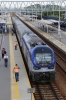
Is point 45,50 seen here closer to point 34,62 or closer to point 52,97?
point 34,62

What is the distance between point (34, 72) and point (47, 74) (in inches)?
31.1

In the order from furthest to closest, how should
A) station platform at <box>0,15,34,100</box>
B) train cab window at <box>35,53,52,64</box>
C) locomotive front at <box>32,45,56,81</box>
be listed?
train cab window at <box>35,53,52,64</box>
locomotive front at <box>32,45,56,81</box>
station platform at <box>0,15,34,100</box>

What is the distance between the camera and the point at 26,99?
1305cm

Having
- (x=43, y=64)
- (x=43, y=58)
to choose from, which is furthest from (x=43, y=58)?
(x=43, y=64)

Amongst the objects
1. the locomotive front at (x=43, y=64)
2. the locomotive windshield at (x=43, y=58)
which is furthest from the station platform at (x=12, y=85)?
the locomotive windshield at (x=43, y=58)

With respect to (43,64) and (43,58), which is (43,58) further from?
(43,64)

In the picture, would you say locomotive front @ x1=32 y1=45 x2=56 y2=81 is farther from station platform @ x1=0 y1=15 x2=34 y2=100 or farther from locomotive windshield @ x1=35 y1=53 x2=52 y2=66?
station platform @ x1=0 y1=15 x2=34 y2=100

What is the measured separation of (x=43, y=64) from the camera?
15828 mm

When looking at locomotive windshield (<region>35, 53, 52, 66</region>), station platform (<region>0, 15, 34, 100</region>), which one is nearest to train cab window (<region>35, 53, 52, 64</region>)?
locomotive windshield (<region>35, 53, 52, 66</region>)

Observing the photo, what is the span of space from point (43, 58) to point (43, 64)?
1.44 feet

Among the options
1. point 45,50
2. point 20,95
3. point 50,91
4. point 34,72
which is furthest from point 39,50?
point 20,95

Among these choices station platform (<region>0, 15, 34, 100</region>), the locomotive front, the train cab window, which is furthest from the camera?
the train cab window

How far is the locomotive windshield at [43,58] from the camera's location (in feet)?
52.1

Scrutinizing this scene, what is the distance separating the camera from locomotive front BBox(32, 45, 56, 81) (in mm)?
15797
